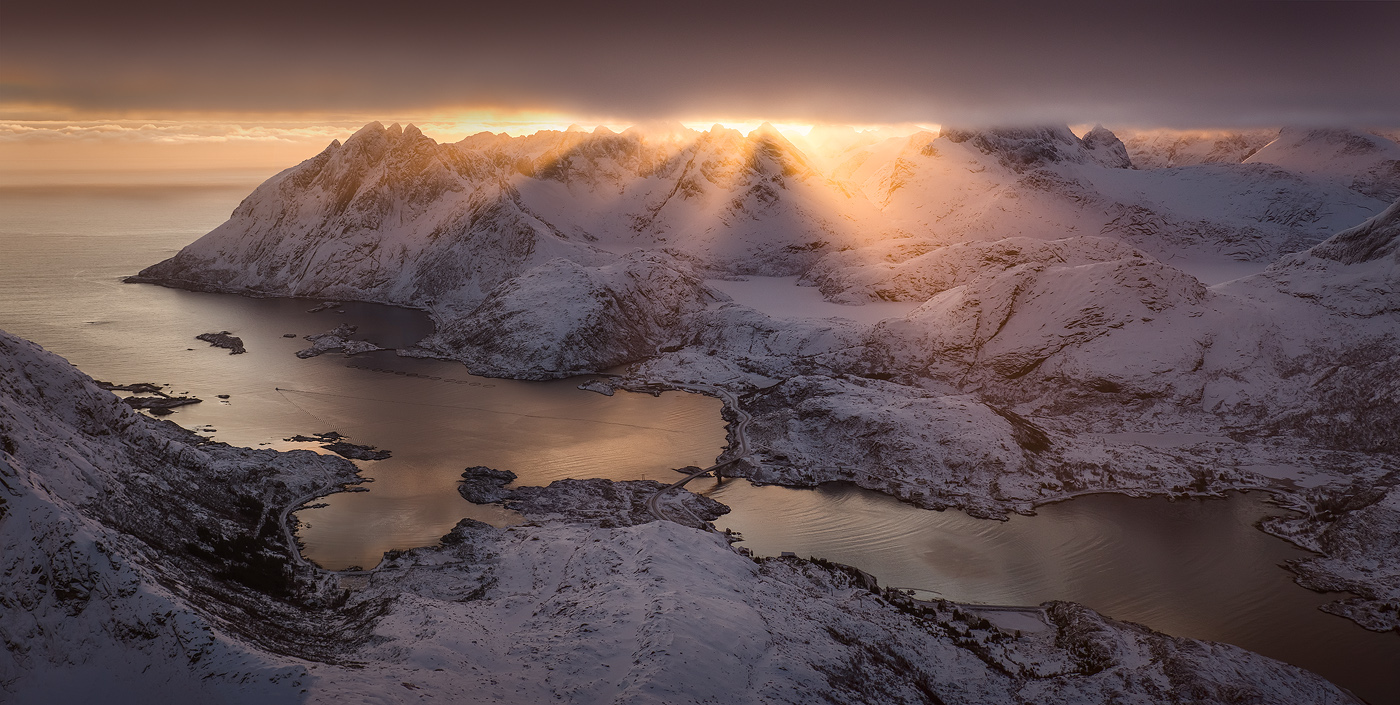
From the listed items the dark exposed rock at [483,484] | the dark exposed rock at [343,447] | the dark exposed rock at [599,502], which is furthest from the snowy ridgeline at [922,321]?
the dark exposed rock at [343,447]

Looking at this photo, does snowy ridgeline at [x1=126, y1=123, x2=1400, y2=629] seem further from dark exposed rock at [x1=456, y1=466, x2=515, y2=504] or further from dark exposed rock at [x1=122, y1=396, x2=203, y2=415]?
dark exposed rock at [x1=122, y1=396, x2=203, y2=415]

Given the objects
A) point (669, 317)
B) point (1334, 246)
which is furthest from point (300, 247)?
point (1334, 246)

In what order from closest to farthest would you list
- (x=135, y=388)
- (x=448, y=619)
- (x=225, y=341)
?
(x=448, y=619), (x=135, y=388), (x=225, y=341)

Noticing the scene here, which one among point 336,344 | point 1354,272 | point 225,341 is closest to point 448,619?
point 336,344

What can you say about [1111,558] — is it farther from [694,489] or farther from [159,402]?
[159,402]

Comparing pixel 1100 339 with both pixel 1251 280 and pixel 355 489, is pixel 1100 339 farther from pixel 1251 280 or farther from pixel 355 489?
pixel 355 489

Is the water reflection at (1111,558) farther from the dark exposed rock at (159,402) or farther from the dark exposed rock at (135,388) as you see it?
the dark exposed rock at (135,388)
